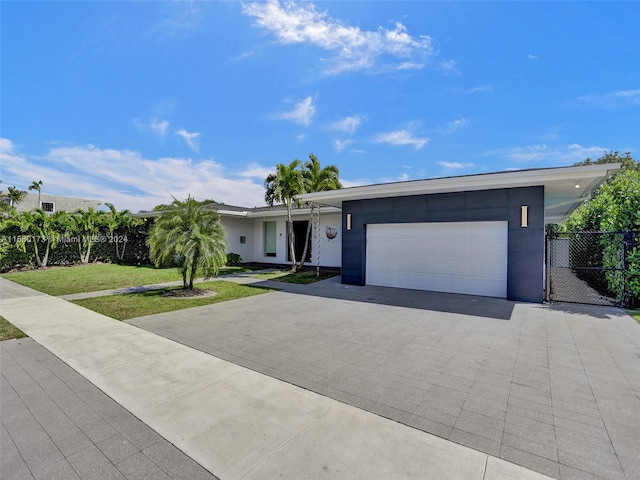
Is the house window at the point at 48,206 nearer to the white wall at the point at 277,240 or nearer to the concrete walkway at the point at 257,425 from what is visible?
the white wall at the point at 277,240

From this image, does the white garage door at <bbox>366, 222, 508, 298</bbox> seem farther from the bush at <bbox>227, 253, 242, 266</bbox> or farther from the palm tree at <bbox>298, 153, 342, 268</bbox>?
the bush at <bbox>227, 253, 242, 266</bbox>

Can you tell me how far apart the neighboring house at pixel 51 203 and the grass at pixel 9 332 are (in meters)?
40.8

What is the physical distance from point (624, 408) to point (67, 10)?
13.1 m

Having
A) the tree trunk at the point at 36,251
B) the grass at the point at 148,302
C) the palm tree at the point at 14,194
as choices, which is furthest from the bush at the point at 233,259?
the palm tree at the point at 14,194

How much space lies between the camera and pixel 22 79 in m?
9.84

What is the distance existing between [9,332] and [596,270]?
1648cm

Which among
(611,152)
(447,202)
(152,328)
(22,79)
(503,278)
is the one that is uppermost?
(611,152)

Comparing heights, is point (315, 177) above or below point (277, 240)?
above

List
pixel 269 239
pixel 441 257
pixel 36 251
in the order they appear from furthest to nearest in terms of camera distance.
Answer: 1. pixel 269 239
2. pixel 36 251
3. pixel 441 257

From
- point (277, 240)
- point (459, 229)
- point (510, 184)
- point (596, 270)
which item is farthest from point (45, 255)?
point (596, 270)

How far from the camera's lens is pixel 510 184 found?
788 cm

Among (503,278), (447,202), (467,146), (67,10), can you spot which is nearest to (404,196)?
(447,202)

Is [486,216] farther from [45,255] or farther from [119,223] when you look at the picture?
[45,255]

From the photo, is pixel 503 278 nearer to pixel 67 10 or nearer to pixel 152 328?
pixel 152 328
